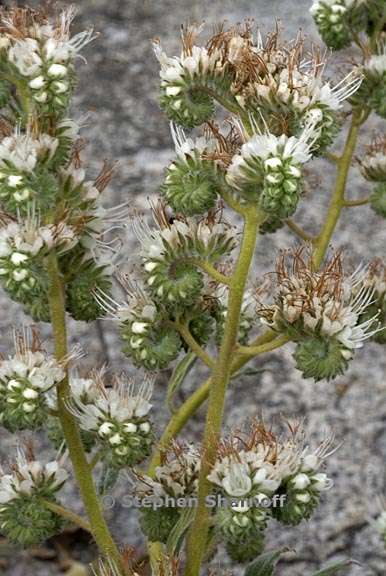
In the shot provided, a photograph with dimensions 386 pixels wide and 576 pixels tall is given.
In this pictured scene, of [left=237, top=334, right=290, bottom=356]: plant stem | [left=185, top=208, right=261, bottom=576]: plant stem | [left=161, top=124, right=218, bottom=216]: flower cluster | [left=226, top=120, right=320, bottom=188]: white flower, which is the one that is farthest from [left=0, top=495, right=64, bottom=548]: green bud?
[left=226, top=120, right=320, bottom=188]: white flower

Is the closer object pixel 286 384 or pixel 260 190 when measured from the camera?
pixel 260 190

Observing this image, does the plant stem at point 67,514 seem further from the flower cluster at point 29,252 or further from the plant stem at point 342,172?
the plant stem at point 342,172

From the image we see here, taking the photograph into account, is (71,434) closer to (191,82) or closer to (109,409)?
(109,409)

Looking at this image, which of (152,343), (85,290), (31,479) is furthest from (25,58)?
(31,479)

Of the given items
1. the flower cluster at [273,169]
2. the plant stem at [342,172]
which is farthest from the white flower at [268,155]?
the plant stem at [342,172]

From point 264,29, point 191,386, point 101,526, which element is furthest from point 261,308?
point 264,29

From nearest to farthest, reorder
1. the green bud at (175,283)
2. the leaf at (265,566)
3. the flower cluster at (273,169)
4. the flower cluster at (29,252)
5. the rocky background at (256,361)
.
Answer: the flower cluster at (273,169) → the flower cluster at (29,252) → the green bud at (175,283) → the leaf at (265,566) → the rocky background at (256,361)

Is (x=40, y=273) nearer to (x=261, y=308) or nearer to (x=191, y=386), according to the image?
(x=261, y=308)
